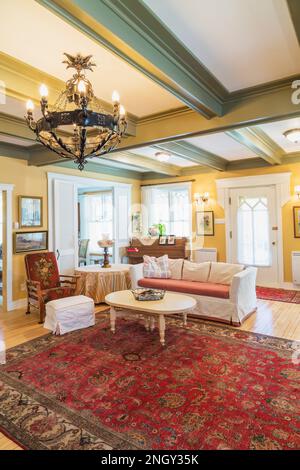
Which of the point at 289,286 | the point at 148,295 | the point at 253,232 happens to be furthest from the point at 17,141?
the point at 289,286

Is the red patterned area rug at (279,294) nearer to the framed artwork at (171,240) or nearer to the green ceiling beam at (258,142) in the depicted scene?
the framed artwork at (171,240)

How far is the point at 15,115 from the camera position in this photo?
3502 millimetres

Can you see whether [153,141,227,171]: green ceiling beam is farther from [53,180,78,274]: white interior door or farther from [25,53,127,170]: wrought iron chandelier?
[53,180,78,274]: white interior door

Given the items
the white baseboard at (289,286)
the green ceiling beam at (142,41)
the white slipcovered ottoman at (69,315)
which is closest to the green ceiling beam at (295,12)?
the green ceiling beam at (142,41)

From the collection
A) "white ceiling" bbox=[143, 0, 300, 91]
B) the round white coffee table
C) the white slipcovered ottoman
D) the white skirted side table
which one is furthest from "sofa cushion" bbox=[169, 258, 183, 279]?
"white ceiling" bbox=[143, 0, 300, 91]

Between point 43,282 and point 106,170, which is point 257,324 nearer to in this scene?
point 43,282

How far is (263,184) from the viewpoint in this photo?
20.6 ft

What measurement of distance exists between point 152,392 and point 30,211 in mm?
3931

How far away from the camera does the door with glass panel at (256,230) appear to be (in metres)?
6.27

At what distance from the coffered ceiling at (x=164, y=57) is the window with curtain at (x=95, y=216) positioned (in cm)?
Result: 429

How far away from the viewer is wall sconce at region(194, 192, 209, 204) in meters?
6.98

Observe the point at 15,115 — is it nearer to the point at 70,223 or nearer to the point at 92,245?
the point at 70,223

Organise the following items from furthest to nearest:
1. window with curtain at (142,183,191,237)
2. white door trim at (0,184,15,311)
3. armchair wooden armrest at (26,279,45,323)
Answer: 1. window with curtain at (142,183,191,237)
2. white door trim at (0,184,15,311)
3. armchair wooden armrest at (26,279,45,323)

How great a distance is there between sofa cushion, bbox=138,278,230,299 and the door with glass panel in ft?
8.06
